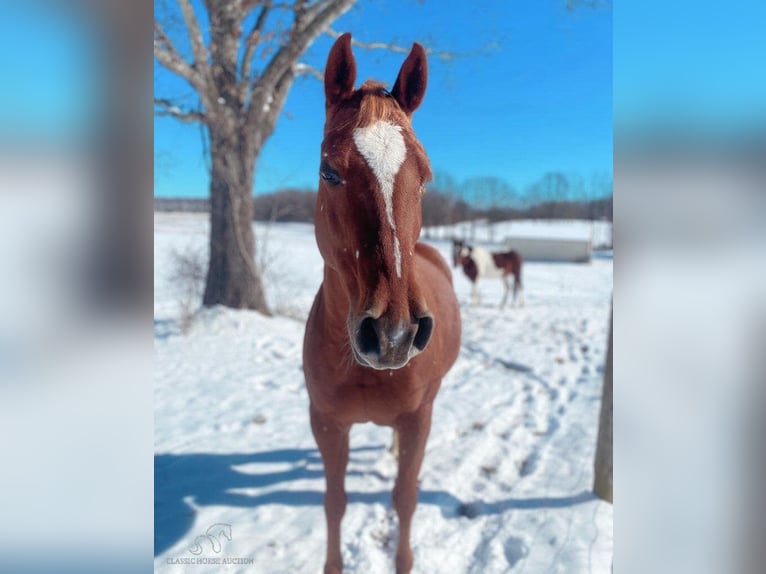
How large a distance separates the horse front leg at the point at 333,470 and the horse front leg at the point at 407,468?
0.77 feet

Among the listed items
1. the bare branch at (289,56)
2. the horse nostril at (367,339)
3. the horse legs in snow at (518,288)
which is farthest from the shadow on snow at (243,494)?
the horse legs in snow at (518,288)

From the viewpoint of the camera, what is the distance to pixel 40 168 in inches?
29.6

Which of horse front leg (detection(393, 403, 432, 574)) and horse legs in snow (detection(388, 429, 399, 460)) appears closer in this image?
horse front leg (detection(393, 403, 432, 574))

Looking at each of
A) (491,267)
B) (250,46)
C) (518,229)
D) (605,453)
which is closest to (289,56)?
(250,46)

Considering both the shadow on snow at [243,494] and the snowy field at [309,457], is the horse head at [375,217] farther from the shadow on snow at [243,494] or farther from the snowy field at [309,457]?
the shadow on snow at [243,494]

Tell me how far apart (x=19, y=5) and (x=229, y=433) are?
2316 millimetres

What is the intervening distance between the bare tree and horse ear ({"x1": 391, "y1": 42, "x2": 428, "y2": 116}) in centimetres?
97

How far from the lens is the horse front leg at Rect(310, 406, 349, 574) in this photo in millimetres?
1711

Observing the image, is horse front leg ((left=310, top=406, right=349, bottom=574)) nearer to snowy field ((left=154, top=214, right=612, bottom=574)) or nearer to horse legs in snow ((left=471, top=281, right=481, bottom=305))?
snowy field ((left=154, top=214, right=612, bottom=574))

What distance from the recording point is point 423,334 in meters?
0.99

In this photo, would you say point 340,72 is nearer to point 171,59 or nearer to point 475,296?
point 171,59

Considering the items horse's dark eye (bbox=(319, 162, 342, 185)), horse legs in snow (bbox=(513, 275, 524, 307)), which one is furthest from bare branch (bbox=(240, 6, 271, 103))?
horse legs in snow (bbox=(513, 275, 524, 307))

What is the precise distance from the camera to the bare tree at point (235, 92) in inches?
83.5

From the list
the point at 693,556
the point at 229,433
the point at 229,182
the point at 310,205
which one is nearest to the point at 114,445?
the point at 693,556
